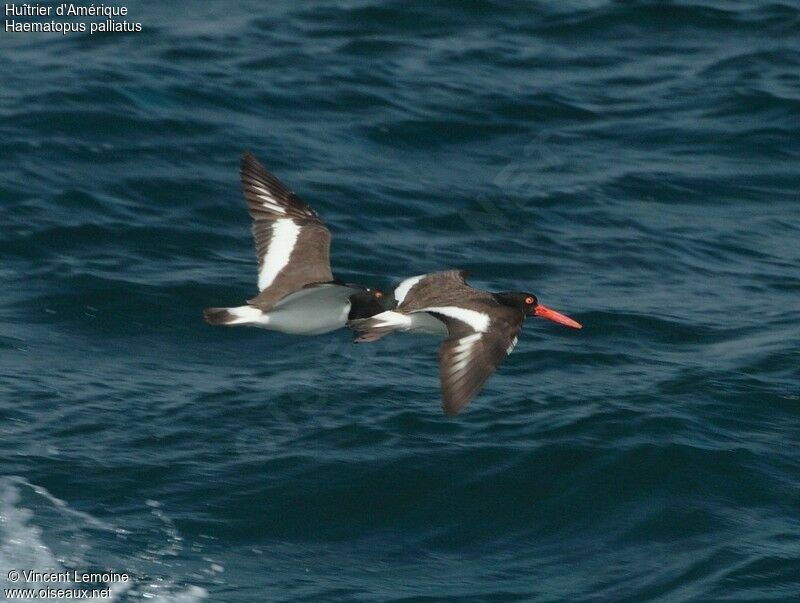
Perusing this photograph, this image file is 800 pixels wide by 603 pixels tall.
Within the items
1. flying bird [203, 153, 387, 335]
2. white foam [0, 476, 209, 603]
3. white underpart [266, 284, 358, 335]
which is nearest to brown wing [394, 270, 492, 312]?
flying bird [203, 153, 387, 335]

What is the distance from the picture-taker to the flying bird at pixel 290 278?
955cm

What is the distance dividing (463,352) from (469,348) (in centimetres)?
7

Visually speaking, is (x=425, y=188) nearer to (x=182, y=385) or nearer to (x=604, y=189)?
(x=604, y=189)

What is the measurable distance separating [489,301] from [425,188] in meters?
5.92

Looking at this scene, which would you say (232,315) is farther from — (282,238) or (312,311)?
(282,238)

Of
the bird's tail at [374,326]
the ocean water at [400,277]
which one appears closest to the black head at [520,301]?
the bird's tail at [374,326]

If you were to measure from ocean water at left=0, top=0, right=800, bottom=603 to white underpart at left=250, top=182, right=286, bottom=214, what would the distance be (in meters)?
1.41

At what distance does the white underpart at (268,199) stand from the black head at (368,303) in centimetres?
150

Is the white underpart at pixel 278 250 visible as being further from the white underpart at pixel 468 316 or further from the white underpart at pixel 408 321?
the white underpart at pixel 468 316

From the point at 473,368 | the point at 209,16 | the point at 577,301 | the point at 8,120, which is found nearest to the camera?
the point at 473,368

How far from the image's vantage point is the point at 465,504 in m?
9.95

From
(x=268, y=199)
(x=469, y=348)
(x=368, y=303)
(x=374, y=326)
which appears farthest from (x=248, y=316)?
(x=469, y=348)

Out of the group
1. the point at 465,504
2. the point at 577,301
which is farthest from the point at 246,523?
the point at 577,301

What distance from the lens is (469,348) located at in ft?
26.9
